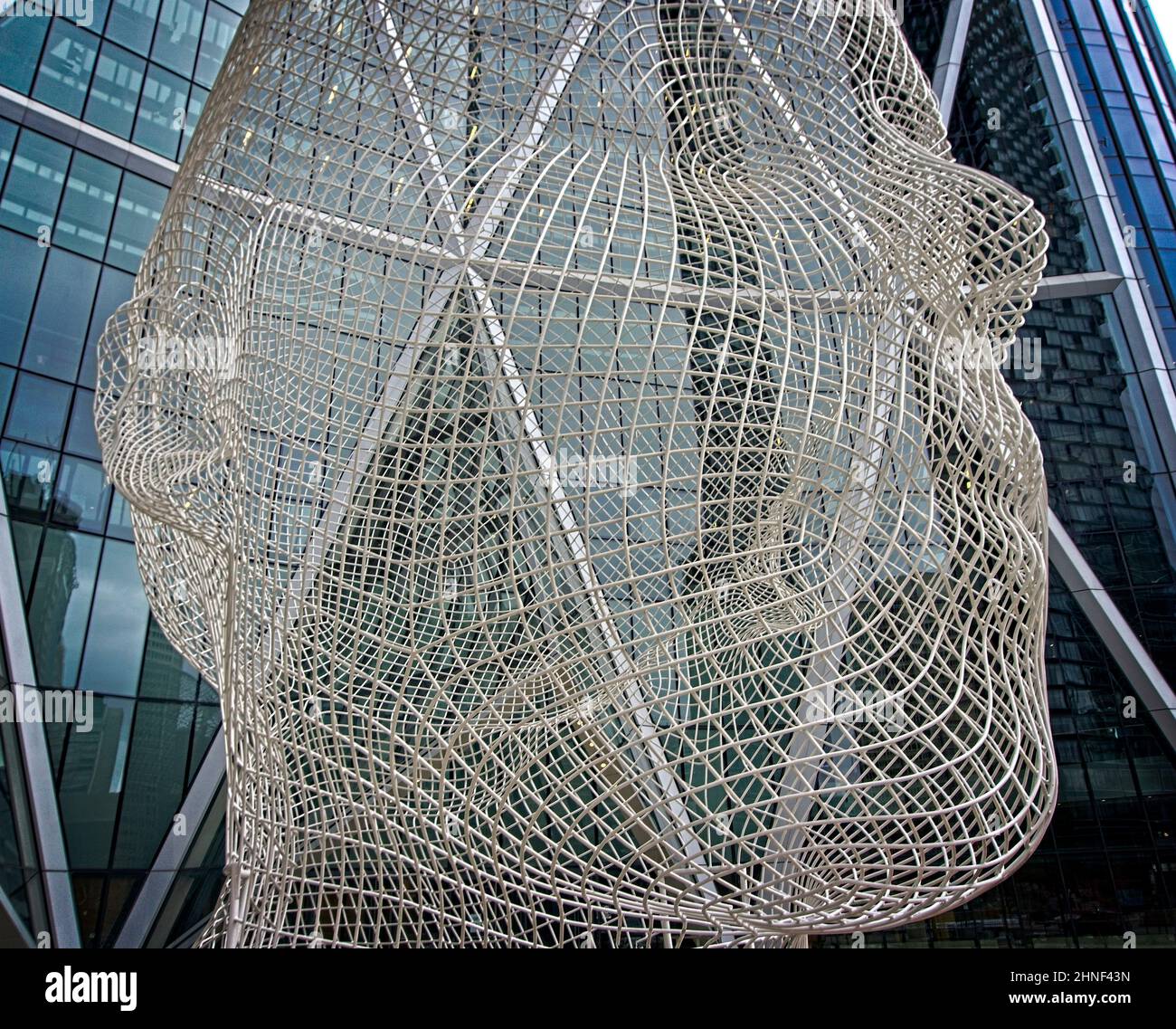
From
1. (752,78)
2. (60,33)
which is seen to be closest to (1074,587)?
(752,78)

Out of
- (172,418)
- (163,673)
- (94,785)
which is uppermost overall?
(172,418)

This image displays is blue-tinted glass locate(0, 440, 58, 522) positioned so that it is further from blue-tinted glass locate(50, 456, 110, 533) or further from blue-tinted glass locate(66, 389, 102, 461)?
blue-tinted glass locate(66, 389, 102, 461)

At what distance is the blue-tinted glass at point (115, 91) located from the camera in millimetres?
15812

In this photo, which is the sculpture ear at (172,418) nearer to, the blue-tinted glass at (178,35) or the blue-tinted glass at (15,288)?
the blue-tinted glass at (15,288)

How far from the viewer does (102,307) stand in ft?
51.0

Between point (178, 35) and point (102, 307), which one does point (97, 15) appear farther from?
point (102, 307)

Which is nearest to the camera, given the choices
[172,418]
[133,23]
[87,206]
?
[172,418]

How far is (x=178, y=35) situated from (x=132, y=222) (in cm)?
338

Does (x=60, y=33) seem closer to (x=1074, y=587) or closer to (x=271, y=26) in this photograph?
(x=271, y=26)

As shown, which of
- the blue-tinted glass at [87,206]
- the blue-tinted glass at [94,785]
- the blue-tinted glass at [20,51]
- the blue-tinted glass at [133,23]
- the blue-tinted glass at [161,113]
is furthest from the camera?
the blue-tinted glass at [161,113]

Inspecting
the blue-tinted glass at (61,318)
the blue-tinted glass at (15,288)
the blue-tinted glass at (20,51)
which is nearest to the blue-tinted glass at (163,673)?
the blue-tinted glass at (61,318)

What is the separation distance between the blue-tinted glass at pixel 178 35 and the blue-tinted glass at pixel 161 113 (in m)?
0.20

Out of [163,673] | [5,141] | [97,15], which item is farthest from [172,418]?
[97,15]
